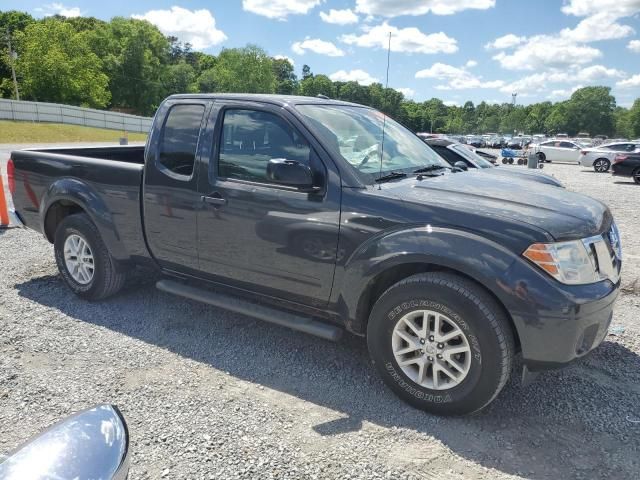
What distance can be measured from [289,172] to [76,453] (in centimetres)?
244

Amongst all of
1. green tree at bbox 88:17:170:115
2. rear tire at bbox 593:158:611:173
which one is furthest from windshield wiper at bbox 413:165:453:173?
green tree at bbox 88:17:170:115

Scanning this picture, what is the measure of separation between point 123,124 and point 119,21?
44.6 m

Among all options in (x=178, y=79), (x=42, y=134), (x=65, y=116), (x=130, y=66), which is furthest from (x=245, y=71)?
(x=42, y=134)

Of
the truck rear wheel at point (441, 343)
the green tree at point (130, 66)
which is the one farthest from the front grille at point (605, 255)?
the green tree at point (130, 66)

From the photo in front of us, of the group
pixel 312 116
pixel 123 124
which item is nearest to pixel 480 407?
pixel 312 116

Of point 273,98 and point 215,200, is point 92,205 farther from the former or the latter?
point 273,98

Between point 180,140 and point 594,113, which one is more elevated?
point 594,113

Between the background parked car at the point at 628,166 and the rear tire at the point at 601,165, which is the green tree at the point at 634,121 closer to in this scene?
the rear tire at the point at 601,165

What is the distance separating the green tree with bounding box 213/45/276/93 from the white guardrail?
48.5 m

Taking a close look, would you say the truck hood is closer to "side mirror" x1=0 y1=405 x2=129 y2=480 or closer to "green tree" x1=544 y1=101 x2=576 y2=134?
"side mirror" x1=0 y1=405 x2=129 y2=480

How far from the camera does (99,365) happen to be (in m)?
3.77

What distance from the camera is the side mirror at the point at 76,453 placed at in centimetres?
108

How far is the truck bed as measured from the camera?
4.46 m

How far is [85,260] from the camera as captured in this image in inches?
194
